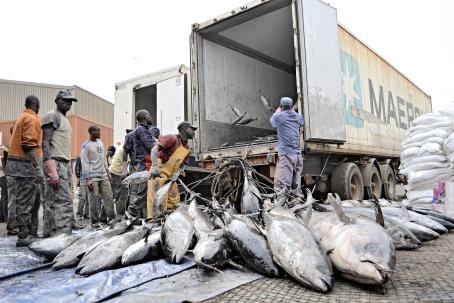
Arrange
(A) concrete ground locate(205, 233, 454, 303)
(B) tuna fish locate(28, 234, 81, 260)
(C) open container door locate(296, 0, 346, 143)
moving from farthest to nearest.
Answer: (C) open container door locate(296, 0, 346, 143) → (B) tuna fish locate(28, 234, 81, 260) → (A) concrete ground locate(205, 233, 454, 303)

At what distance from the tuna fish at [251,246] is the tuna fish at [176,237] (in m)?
0.37

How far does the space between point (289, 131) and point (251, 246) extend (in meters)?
3.05

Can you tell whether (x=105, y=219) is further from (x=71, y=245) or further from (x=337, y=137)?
(x=337, y=137)

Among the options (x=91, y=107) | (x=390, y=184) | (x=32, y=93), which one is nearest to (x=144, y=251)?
(x=390, y=184)

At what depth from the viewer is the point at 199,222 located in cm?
323

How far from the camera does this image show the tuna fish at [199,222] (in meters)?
3.08

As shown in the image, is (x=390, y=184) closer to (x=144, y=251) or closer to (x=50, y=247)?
(x=144, y=251)

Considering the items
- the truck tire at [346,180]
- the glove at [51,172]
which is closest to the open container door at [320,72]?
the truck tire at [346,180]

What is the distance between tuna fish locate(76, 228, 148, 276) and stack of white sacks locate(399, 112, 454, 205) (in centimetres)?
520

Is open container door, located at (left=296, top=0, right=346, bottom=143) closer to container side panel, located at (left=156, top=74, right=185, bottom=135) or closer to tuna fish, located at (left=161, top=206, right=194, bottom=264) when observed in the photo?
tuna fish, located at (left=161, top=206, right=194, bottom=264)

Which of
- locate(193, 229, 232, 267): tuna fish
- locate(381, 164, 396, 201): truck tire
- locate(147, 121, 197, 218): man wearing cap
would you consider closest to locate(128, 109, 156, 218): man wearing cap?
locate(147, 121, 197, 218): man wearing cap

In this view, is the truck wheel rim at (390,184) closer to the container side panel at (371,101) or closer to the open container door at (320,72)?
the container side panel at (371,101)

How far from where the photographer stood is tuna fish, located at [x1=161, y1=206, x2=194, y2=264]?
2.79m

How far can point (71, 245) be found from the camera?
3.23m
